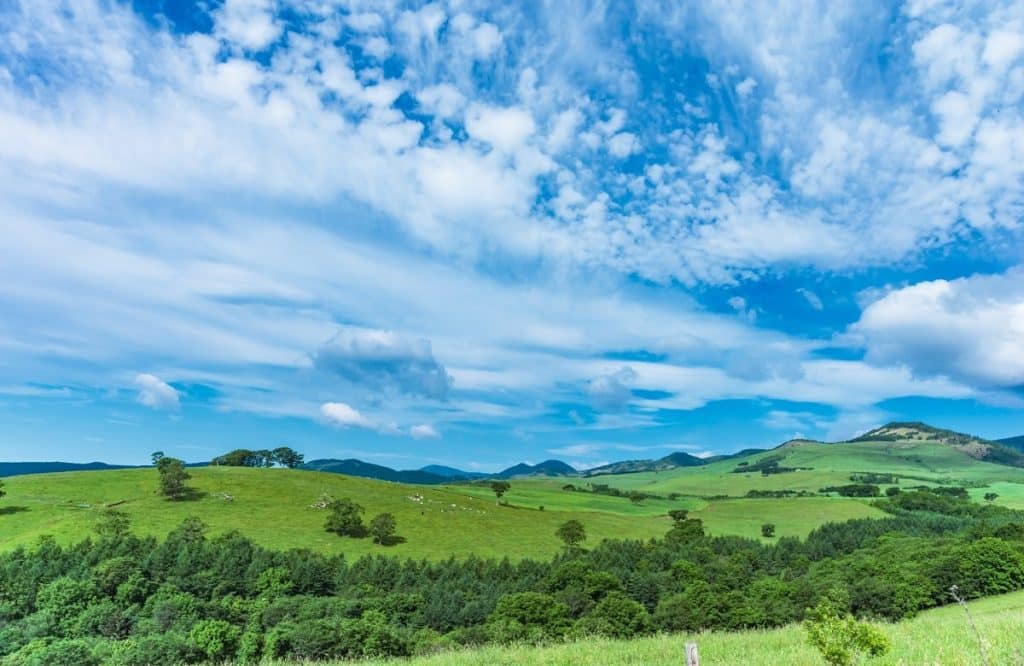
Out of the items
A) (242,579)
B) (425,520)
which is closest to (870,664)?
(242,579)

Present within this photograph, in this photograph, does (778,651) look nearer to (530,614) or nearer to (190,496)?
(530,614)

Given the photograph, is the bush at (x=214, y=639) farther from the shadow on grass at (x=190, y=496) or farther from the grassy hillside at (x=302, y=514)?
the shadow on grass at (x=190, y=496)

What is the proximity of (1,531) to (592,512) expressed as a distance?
147 meters

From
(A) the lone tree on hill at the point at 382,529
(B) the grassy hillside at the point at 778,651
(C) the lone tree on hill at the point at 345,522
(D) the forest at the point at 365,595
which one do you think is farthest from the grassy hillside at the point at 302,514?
(B) the grassy hillside at the point at 778,651

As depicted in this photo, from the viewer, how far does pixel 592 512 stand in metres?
189

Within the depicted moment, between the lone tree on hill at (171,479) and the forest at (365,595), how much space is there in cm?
2626

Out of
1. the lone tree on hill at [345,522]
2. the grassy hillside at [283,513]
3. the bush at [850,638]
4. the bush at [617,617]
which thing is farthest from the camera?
the lone tree on hill at [345,522]

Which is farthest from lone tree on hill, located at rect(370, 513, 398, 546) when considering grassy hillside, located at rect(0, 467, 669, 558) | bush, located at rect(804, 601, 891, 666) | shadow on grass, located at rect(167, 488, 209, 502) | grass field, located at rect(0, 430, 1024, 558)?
bush, located at rect(804, 601, 891, 666)

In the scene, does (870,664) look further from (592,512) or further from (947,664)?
(592,512)

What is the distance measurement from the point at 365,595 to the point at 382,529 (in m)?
26.3

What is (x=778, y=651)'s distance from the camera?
76.1 ft

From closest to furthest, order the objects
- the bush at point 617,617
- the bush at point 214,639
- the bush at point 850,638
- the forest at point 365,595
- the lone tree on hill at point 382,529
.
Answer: the bush at point 850,638 → the bush at point 214,639 → the forest at point 365,595 → the bush at point 617,617 → the lone tree on hill at point 382,529

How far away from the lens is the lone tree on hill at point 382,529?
447 feet

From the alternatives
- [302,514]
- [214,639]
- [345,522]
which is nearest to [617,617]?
[214,639]
